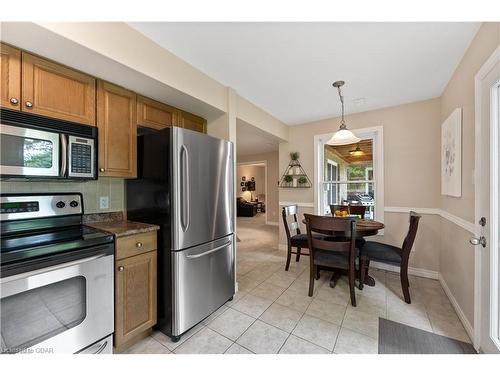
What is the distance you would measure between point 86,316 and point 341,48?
8.83ft

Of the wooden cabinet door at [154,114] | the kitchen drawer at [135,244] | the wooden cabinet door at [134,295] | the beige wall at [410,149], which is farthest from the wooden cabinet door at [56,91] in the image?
the beige wall at [410,149]

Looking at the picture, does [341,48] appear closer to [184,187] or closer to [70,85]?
[184,187]

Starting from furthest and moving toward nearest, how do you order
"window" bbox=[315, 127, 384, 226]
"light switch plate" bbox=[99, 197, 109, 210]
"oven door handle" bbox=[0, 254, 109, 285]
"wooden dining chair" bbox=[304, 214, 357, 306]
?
1. "window" bbox=[315, 127, 384, 226]
2. "wooden dining chair" bbox=[304, 214, 357, 306]
3. "light switch plate" bbox=[99, 197, 109, 210]
4. "oven door handle" bbox=[0, 254, 109, 285]

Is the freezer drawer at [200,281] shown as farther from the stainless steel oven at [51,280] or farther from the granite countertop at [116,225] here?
the stainless steel oven at [51,280]

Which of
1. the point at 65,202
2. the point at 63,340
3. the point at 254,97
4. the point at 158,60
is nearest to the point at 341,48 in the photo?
the point at 254,97

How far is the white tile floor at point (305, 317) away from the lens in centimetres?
152

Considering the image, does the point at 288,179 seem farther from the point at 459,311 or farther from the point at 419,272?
the point at 459,311

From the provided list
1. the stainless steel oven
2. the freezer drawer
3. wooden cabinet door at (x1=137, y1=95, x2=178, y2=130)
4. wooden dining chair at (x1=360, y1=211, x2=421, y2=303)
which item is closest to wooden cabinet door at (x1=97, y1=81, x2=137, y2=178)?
wooden cabinet door at (x1=137, y1=95, x2=178, y2=130)

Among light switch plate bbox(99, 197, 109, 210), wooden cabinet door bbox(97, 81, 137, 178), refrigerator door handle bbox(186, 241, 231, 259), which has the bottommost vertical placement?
refrigerator door handle bbox(186, 241, 231, 259)

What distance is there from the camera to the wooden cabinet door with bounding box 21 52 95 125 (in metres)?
1.25

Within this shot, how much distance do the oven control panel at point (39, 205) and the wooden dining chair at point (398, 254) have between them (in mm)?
2838

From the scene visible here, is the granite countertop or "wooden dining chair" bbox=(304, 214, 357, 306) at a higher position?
the granite countertop

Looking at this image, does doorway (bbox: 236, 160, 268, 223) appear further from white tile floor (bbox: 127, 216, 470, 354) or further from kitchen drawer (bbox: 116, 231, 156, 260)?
kitchen drawer (bbox: 116, 231, 156, 260)

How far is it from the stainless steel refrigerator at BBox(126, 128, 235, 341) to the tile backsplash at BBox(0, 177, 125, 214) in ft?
0.31
